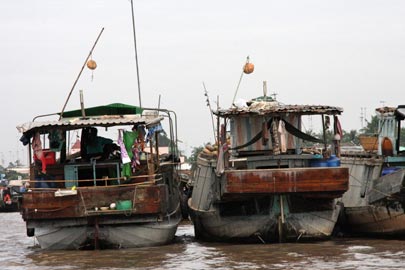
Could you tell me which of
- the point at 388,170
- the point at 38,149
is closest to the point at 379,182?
the point at 388,170

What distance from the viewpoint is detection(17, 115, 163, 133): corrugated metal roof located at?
57.1 ft

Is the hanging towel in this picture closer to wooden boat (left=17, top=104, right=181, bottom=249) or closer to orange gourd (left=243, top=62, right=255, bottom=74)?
wooden boat (left=17, top=104, right=181, bottom=249)

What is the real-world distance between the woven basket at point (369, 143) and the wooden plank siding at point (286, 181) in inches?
169

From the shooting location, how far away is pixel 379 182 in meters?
18.3

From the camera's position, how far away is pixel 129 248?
1725 centimetres

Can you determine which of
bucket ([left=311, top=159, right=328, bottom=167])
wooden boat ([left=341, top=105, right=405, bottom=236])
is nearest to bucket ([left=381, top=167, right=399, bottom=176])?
wooden boat ([left=341, top=105, right=405, bottom=236])

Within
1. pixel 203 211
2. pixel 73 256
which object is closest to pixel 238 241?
pixel 203 211

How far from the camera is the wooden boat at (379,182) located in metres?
17.9

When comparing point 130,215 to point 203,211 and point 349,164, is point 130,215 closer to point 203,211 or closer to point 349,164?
point 203,211

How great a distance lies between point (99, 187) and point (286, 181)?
361 cm

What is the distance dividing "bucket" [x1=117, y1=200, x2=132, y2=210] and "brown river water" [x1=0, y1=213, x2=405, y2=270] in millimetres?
842

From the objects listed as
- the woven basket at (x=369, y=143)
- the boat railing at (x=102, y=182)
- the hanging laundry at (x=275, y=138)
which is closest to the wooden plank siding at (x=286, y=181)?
the hanging laundry at (x=275, y=138)

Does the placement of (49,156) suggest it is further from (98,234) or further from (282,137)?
(282,137)

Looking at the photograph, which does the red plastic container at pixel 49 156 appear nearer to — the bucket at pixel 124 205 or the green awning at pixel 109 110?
the green awning at pixel 109 110
